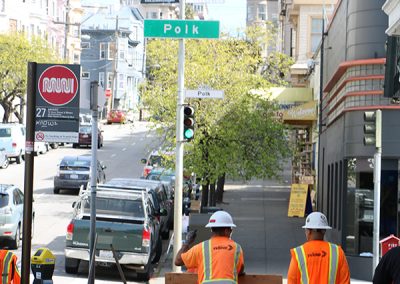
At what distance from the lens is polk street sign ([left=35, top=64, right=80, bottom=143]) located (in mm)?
12828

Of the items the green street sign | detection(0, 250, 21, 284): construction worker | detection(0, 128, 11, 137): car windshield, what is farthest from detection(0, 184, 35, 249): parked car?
detection(0, 128, 11, 137): car windshield

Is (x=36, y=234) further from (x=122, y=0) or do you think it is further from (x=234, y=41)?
(x=122, y=0)

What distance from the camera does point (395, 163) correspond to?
20844 mm

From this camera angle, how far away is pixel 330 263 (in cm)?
890

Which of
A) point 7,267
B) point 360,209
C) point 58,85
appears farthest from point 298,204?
point 7,267

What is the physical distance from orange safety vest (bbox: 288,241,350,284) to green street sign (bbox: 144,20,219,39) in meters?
10.1

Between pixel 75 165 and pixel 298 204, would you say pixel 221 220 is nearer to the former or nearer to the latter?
pixel 298 204

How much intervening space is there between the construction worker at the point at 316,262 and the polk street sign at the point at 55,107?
4.67m

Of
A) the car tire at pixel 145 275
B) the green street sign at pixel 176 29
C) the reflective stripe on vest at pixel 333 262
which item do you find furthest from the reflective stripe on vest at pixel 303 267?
the car tire at pixel 145 275

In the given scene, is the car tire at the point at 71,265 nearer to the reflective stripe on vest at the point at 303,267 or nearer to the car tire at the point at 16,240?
the car tire at the point at 16,240

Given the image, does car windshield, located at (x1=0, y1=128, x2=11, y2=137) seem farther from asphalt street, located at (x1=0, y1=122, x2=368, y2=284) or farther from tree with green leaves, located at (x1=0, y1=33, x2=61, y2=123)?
tree with green leaves, located at (x1=0, y1=33, x2=61, y2=123)

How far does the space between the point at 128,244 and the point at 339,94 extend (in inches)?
266

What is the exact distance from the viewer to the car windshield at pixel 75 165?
37.0 metres

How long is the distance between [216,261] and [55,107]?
4.42 meters
